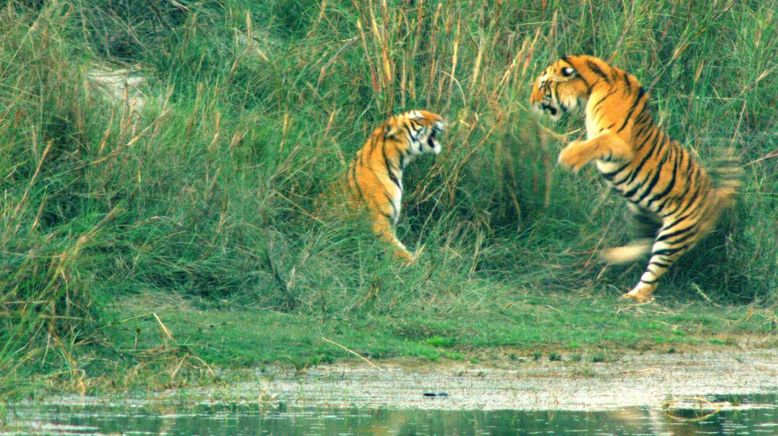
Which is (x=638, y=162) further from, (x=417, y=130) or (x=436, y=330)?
(x=436, y=330)

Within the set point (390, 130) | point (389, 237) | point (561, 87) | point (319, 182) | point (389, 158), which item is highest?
point (561, 87)

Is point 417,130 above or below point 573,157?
below

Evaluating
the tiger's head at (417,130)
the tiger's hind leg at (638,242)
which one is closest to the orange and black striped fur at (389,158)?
the tiger's head at (417,130)

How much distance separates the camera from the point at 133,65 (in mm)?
10844

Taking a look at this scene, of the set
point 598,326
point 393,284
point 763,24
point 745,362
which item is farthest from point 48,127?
point 763,24

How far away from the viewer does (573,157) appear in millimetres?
9195

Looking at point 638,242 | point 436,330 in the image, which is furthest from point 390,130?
point 436,330

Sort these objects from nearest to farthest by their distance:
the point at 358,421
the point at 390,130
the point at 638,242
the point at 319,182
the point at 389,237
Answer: the point at 358,421, the point at 389,237, the point at 319,182, the point at 390,130, the point at 638,242

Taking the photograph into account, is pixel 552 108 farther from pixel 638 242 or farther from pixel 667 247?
pixel 667 247

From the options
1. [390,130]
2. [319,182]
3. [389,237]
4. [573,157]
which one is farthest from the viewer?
[390,130]

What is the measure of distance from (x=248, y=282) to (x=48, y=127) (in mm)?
1504

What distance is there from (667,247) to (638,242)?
26 centimetres

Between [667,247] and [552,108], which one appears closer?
[667,247]

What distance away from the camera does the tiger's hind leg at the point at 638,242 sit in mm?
9273
